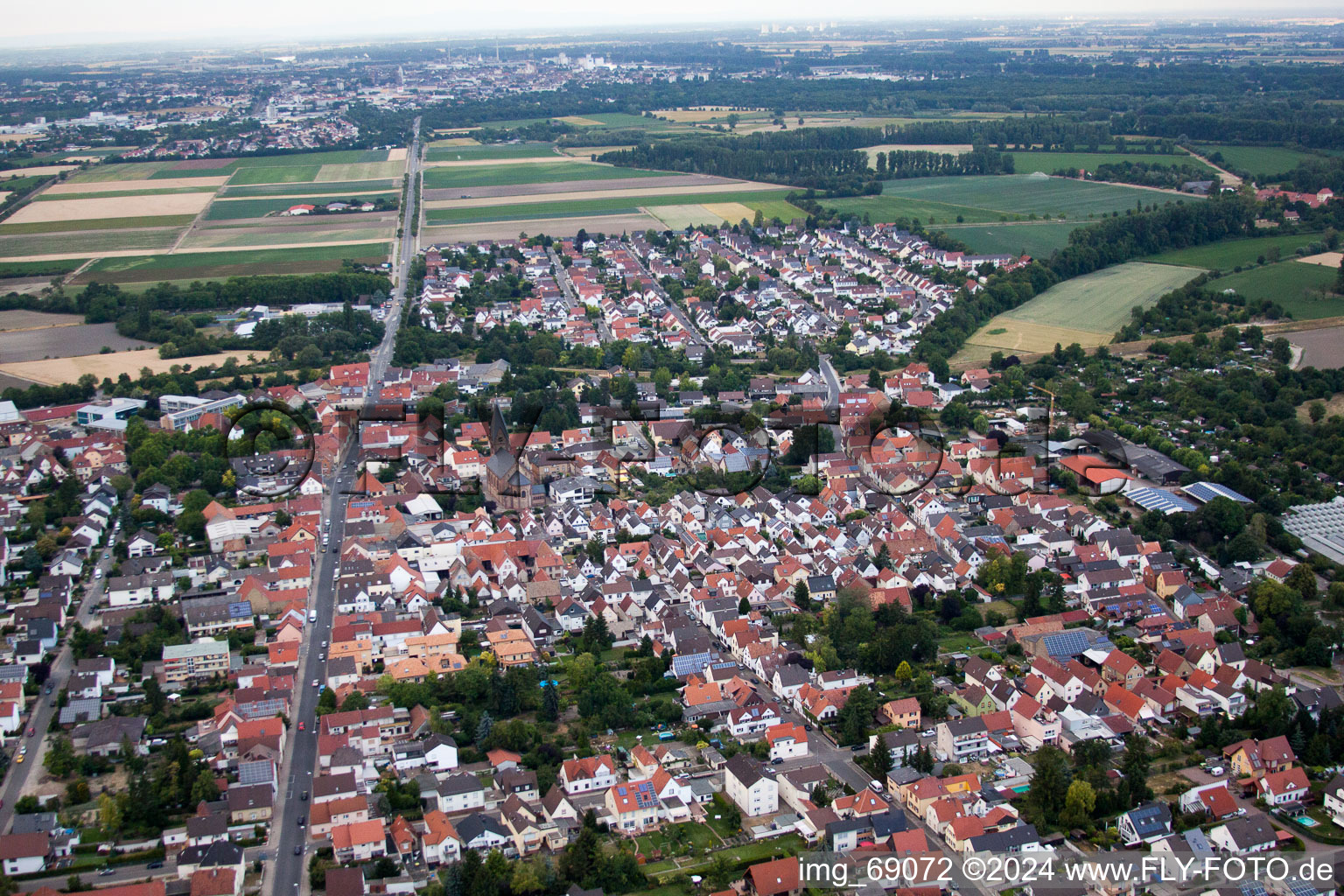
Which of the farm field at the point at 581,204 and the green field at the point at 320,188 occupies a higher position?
the green field at the point at 320,188

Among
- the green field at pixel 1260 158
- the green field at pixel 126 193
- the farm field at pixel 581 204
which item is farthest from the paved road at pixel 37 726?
the green field at pixel 1260 158

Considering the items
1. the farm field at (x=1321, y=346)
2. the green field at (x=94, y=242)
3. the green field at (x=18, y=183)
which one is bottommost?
the farm field at (x=1321, y=346)

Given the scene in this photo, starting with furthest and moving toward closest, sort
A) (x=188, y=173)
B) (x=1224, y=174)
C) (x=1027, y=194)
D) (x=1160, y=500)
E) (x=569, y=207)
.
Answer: (x=188, y=173) < (x=1224, y=174) < (x=569, y=207) < (x=1027, y=194) < (x=1160, y=500)

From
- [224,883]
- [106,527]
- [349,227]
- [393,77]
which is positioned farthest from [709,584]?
[393,77]

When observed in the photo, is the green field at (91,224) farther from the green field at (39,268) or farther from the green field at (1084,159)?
the green field at (1084,159)

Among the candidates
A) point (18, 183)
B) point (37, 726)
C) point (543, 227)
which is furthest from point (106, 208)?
point (37, 726)

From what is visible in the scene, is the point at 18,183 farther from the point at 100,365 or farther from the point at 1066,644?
the point at 1066,644

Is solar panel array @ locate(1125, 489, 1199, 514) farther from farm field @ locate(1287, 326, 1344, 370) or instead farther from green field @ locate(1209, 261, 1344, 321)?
green field @ locate(1209, 261, 1344, 321)

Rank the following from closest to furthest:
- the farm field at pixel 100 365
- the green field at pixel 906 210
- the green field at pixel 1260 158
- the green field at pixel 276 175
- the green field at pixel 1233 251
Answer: the farm field at pixel 100 365, the green field at pixel 1233 251, the green field at pixel 906 210, the green field at pixel 1260 158, the green field at pixel 276 175
